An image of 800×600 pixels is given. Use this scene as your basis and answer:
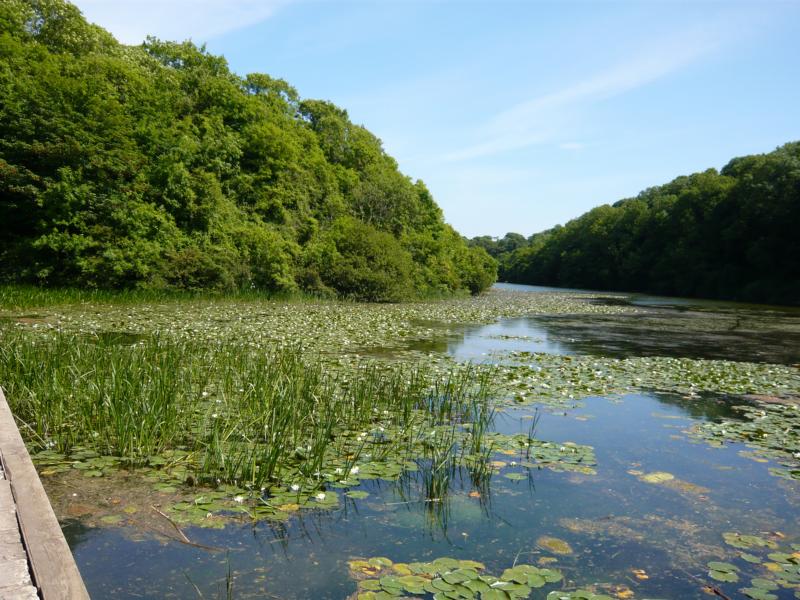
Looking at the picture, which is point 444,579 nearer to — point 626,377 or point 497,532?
point 497,532

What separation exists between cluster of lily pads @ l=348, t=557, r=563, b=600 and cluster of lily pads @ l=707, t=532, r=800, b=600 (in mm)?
1140

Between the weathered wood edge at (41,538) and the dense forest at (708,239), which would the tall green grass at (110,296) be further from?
the dense forest at (708,239)

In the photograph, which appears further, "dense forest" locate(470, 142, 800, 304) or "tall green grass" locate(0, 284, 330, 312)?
"dense forest" locate(470, 142, 800, 304)

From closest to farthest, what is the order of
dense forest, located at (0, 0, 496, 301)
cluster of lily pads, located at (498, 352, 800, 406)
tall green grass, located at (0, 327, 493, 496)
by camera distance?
tall green grass, located at (0, 327, 493, 496)
cluster of lily pads, located at (498, 352, 800, 406)
dense forest, located at (0, 0, 496, 301)

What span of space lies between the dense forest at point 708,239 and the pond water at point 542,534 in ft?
153

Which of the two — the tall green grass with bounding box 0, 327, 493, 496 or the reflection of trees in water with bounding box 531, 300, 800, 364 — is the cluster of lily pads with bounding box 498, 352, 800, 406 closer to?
the reflection of trees in water with bounding box 531, 300, 800, 364

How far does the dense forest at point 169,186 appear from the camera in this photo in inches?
885

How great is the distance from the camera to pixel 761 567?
3.87 m

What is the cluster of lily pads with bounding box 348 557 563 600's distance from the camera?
11.1 feet

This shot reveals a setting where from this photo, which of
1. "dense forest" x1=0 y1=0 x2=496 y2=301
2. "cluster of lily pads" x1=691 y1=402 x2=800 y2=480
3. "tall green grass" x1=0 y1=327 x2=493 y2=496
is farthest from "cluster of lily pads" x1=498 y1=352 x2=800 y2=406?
"dense forest" x1=0 y1=0 x2=496 y2=301

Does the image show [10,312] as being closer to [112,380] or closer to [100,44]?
[112,380]

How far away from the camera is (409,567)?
3701 mm

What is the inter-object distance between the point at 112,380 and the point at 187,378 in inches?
44.8

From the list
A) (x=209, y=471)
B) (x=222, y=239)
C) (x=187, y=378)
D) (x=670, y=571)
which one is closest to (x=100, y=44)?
(x=222, y=239)
